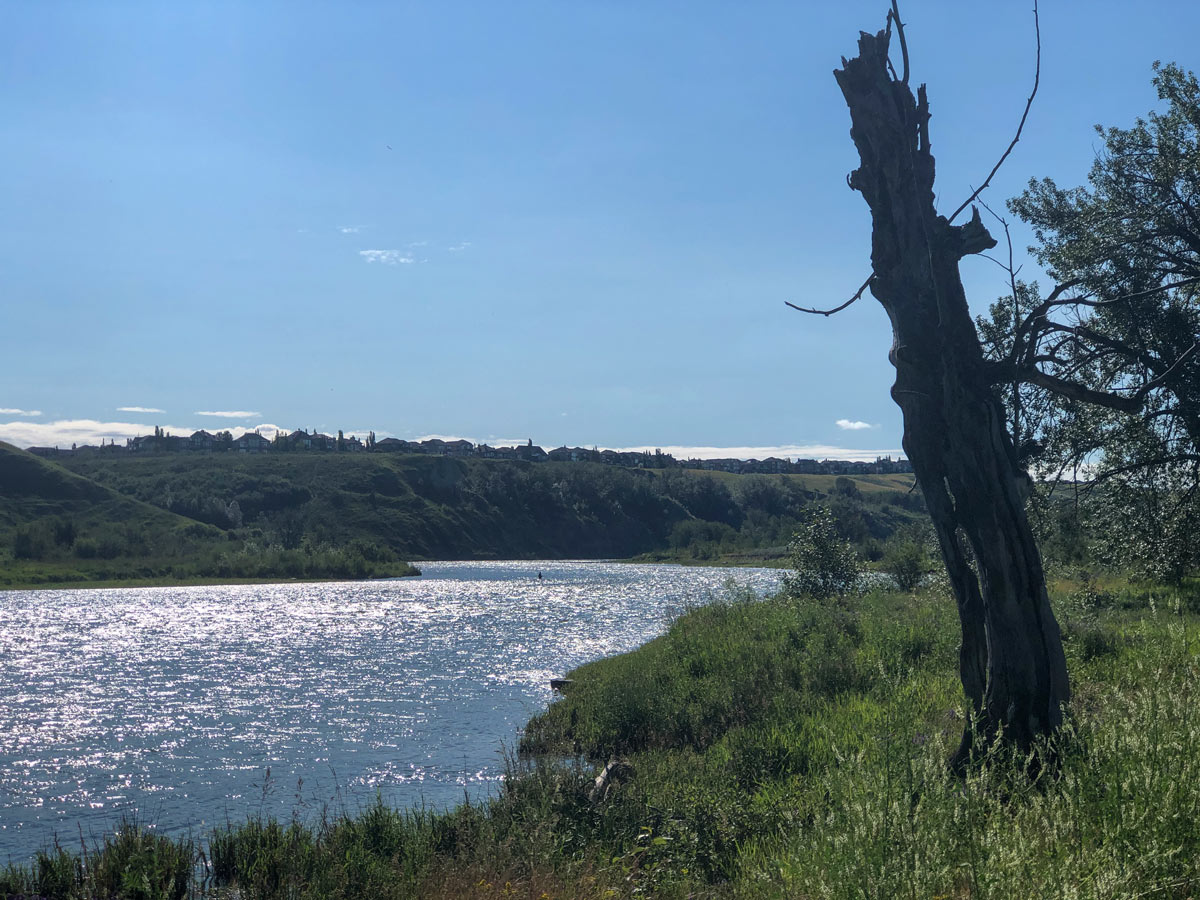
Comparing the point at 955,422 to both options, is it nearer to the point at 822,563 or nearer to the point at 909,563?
the point at 822,563

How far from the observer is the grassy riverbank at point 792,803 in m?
4.81

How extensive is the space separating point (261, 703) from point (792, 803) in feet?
73.3

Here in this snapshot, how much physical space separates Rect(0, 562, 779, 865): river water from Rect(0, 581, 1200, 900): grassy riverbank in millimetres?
1677

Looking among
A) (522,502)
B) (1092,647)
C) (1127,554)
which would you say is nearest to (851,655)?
(1092,647)

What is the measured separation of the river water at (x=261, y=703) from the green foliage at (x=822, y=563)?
186 inches

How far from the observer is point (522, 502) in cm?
17638

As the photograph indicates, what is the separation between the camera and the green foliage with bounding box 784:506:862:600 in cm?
3322

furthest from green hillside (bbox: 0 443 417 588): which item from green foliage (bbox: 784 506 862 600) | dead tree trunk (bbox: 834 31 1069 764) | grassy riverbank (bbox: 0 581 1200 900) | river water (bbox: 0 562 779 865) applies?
dead tree trunk (bbox: 834 31 1069 764)

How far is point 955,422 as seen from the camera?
27.7 feet

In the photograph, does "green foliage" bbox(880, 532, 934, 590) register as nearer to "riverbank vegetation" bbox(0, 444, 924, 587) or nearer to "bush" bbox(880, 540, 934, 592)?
"bush" bbox(880, 540, 934, 592)

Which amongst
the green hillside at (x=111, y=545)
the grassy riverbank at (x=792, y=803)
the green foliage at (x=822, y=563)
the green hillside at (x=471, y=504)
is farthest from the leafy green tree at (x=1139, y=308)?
the green hillside at (x=471, y=504)

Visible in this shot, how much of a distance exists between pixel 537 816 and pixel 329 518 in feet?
441

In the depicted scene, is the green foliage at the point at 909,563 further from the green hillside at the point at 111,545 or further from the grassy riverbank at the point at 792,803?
the green hillside at the point at 111,545

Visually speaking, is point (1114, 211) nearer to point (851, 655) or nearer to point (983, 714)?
point (851, 655)
